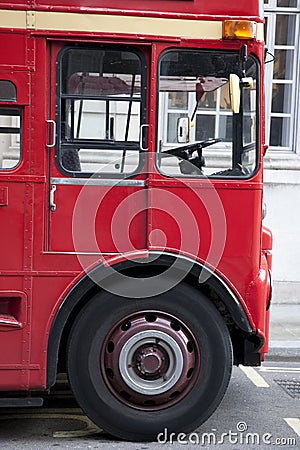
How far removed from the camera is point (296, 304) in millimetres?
11586

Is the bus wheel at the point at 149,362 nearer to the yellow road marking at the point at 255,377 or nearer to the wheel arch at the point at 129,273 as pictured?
the wheel arch at the point at 129,273

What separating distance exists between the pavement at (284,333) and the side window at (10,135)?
4.30 m

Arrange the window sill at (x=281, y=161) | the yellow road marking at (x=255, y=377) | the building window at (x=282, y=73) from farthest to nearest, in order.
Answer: the building window at (x=282, y=73)
the window sill at (x=281, y=161)
the yellow road marking at (x=255, y=377)

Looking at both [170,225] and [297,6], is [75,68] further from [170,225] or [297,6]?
[297,6]

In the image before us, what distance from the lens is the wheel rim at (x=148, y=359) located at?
5582mm

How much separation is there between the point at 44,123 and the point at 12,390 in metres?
1.76

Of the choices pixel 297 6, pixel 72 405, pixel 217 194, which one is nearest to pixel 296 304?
pixel 297 6

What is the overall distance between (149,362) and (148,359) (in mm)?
24

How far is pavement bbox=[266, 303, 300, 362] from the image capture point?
29.0ft

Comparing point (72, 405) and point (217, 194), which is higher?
point (217, 194)

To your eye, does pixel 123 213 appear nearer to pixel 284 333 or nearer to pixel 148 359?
pixel 148 359

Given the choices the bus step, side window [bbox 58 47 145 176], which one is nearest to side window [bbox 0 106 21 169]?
side window [bbox 58 47 145 176]

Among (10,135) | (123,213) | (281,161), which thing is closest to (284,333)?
(281,161)

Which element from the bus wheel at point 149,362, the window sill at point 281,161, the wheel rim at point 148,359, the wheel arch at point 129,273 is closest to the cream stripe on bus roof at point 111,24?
the wheel arch at point 129,273
